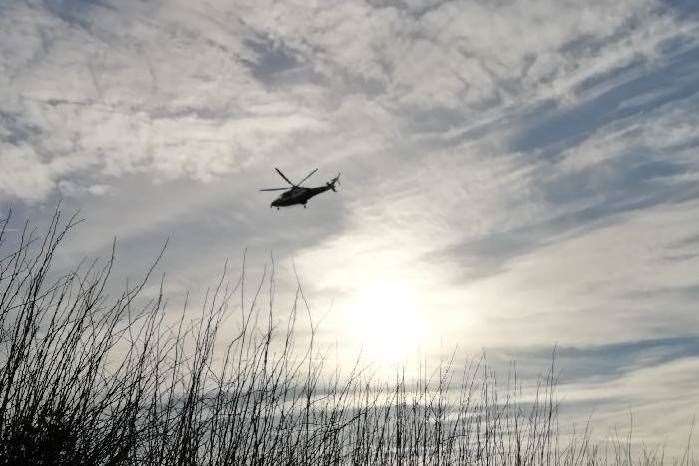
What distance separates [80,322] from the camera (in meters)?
3.69

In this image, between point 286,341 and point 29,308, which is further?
point 286,341

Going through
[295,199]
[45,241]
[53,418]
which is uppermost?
[295,199]

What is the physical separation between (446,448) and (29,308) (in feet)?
12.8

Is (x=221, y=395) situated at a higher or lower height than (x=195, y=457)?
higher

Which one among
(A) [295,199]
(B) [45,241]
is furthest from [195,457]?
(A) [295,199]

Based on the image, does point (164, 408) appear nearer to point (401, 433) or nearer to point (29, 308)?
point (29, 308)

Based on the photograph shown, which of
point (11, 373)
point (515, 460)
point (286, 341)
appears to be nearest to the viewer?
point (11, 373)

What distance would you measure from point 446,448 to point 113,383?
10.8 ft

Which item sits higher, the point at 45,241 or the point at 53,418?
the point at 45,241

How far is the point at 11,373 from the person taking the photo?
11.0 feet

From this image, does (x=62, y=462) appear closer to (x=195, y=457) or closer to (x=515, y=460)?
(x=195, y=457)

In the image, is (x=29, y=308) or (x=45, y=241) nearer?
(x=29, y=308)

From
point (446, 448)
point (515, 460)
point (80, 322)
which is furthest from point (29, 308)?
point (515, 460)

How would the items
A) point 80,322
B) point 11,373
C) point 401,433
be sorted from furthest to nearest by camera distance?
point 401,433 < point 80,322 < point 11,373
